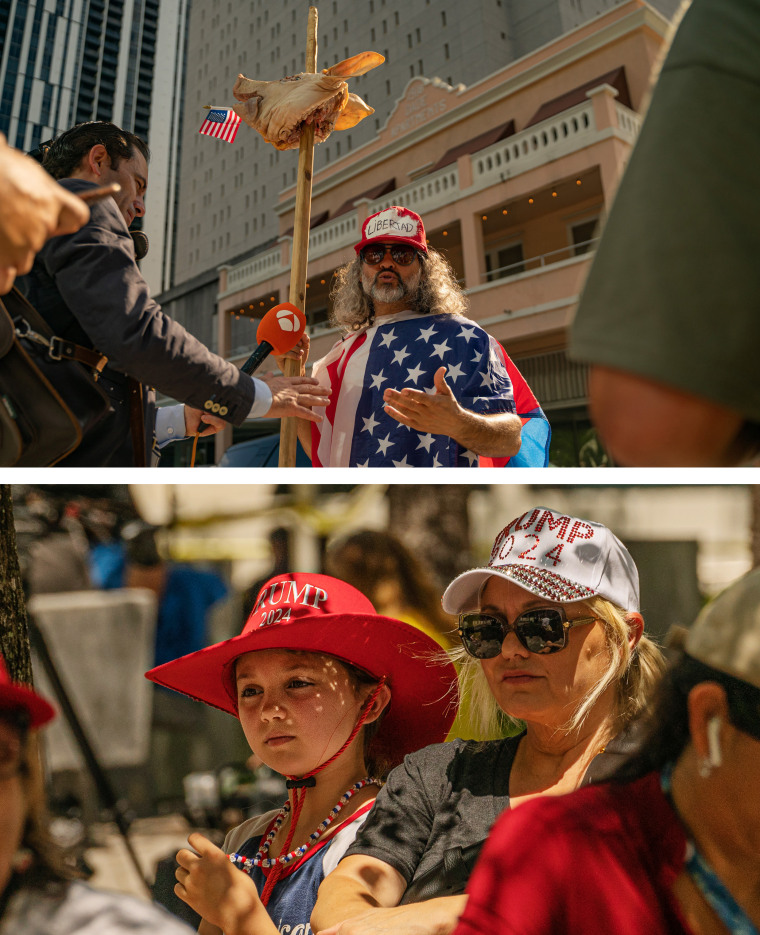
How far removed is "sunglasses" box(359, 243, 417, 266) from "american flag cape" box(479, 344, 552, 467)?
494 mm

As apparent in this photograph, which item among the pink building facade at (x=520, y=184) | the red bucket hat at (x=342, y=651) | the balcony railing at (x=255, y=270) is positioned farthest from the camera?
the balcony railing at (x=255, y=270)

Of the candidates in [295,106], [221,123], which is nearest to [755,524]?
[295,106]

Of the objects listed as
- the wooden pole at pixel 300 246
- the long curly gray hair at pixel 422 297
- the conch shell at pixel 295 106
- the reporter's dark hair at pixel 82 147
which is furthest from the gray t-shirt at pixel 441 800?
the conch shell at pixel 295 106

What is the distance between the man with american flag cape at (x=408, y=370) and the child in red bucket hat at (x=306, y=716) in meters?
0.66

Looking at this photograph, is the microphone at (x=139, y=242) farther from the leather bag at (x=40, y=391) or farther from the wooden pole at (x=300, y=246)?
the wooden pole at (x=300, y=246)

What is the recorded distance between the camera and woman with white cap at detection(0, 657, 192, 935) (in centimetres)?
127

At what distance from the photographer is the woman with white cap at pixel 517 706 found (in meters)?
1.28

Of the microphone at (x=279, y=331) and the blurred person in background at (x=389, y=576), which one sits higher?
the microphone at (x=279, y=331)

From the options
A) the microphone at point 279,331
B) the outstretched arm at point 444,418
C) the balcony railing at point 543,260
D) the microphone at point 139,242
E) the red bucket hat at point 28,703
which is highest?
the balcony railing at point 543,260

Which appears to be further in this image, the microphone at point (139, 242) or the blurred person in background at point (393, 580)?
the microphone at point (139, 242)

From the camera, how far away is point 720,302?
51 cm

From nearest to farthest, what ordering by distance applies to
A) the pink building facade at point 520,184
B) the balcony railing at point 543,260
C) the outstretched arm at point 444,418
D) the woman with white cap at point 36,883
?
1. the woman with white cap at point 36,883
2. the outstretched arm at point 444,418
3. the pink building facade at point 520,184
4. the balcony railing at point 543,260

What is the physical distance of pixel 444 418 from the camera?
5.84ft

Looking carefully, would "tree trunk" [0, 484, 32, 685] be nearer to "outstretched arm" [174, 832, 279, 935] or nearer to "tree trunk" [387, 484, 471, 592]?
"outstretched arm" [174, 832, 279, 935]
